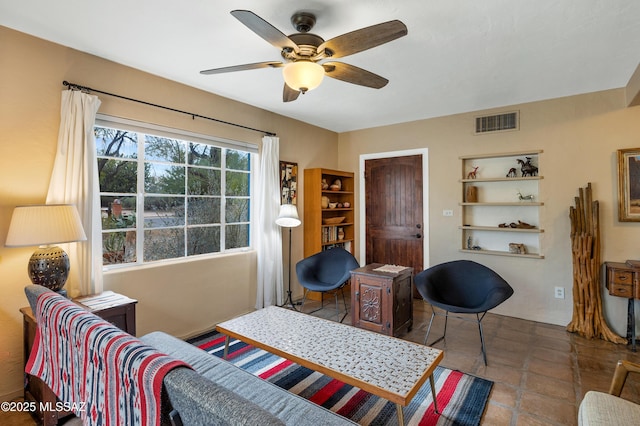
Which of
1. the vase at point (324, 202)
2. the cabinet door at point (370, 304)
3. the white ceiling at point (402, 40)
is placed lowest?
the cabinet door at point (370, 304)

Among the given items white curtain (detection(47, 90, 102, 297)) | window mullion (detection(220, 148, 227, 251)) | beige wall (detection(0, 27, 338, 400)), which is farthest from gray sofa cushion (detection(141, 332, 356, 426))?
window mullion (detection(220, 148, 227, 251))

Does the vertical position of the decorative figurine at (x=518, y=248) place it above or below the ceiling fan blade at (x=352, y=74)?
below

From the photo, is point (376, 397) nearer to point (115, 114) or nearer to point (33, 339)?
point (33, 339)

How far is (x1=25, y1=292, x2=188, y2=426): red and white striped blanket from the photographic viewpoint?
3.17 ft

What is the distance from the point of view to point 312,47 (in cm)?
198

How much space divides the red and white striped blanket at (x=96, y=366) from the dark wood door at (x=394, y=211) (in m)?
3.99

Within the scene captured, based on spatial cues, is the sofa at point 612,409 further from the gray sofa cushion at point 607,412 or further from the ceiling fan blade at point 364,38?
the ceiling fan blade at point 364,38

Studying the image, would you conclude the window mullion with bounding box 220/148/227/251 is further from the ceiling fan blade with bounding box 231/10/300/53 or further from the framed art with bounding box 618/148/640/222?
the framed art with bounding box 618/148/640/222

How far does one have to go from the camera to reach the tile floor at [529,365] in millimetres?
2051

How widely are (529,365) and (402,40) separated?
113 inches

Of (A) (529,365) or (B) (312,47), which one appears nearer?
(B) (312,47)

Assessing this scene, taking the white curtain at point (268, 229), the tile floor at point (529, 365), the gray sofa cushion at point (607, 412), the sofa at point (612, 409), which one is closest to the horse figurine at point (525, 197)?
the tile floor at point (529, 365)

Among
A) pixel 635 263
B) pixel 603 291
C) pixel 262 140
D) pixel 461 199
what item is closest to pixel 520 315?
pixel 603 291

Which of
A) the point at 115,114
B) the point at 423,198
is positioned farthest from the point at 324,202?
the point at 115,114
